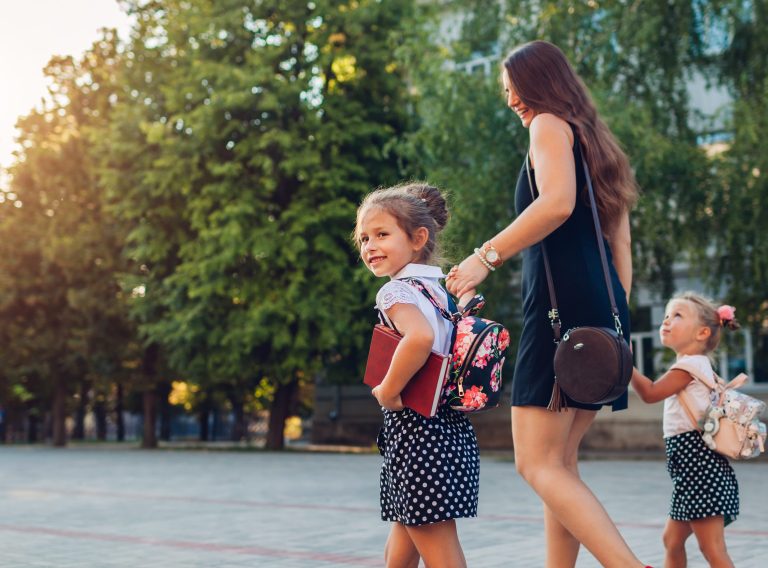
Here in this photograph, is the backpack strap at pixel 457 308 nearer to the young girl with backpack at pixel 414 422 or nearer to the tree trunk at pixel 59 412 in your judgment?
the young girl with backpack at pixel 414 422

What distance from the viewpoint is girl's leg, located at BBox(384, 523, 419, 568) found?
3998mm

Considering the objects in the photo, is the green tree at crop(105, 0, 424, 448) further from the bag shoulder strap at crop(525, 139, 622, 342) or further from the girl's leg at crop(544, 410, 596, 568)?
the bag shoulder strap at crop(525, 139, 622, 342)

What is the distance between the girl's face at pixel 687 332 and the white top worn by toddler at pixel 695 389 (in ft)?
0.15

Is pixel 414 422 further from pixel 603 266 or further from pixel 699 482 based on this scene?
pixel 699 482

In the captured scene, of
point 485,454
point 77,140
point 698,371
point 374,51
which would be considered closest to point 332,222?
point 374,51

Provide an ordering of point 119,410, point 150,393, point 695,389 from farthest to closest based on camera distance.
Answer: point 119,410 → point 150,393 → point 695,389

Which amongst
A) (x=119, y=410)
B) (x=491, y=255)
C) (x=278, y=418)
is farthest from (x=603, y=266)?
(x=119, y=410)

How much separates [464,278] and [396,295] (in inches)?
9.3

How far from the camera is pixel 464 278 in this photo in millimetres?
3711

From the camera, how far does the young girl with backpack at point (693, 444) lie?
5035 millimetres

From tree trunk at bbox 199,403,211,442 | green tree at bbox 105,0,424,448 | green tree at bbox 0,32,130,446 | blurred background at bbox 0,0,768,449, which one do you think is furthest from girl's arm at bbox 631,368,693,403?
tree trunk at bbox 199,403,211,442

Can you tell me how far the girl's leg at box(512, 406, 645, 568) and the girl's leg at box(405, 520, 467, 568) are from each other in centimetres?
39

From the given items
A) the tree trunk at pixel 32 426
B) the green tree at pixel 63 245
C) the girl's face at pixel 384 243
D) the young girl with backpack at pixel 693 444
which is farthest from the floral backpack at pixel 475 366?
the tree trunk at pixel 32 426

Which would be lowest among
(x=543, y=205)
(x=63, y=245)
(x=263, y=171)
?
(x=543, y=205)
